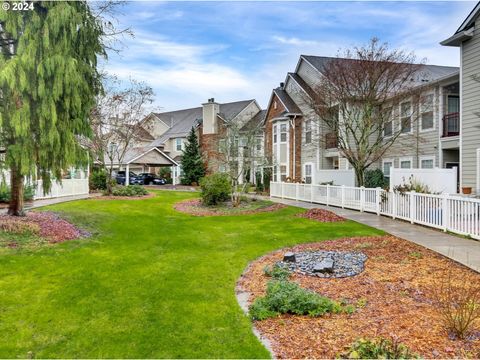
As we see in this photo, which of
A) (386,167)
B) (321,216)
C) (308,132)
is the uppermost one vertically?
(308,132)

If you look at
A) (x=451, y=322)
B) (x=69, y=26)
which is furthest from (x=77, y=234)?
(x=451, y=322)

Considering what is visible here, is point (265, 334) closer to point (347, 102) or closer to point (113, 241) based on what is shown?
point (113, 241)

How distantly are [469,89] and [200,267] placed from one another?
1305 cm

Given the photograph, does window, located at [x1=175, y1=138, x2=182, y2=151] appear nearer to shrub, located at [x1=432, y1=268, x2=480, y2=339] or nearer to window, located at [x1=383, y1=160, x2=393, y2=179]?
window, located at [x1=383, y1=160, x2=393, y2=179]

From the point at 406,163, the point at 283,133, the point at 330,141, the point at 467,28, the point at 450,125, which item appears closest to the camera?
the point at 467,28

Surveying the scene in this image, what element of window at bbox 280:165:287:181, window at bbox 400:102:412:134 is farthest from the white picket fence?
window at bbox 280:165:287:181

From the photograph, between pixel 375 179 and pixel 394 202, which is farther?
pixel 375 179

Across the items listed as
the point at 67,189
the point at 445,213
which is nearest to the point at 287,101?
the point at 67,189

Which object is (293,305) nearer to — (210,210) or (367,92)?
(367,92)

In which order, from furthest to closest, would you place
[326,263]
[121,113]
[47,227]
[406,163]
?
[121,113] < [406,163] < [47,227] < [326,263]

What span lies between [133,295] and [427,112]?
16802 mm

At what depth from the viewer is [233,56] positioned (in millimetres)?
17906

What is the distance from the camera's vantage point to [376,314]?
479 centimetres

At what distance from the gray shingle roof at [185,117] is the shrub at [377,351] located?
118 feet
